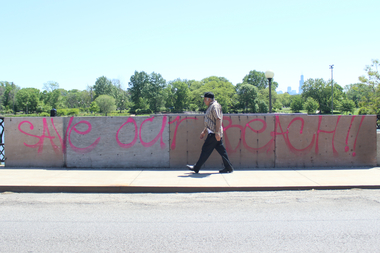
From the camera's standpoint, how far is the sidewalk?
596 cm

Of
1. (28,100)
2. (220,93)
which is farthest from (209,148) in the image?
(28,100)

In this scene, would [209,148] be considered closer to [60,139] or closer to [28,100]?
[60,139]

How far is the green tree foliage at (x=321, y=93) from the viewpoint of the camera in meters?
81.5

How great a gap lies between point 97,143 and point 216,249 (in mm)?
5457

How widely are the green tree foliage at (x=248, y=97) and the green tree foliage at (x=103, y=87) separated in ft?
182

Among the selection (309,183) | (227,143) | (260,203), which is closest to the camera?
(260,203)

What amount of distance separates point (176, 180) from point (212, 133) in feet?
4.64

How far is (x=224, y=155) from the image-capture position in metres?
7.09

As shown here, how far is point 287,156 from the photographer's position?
25.8 feet

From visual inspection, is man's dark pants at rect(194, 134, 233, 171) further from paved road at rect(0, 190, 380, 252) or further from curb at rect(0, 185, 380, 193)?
paved road at rect(0, 190, 380, 252)

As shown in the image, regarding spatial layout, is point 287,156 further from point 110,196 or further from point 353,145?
point 110,196

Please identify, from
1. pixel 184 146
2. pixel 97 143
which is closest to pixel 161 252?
pixel 184 146

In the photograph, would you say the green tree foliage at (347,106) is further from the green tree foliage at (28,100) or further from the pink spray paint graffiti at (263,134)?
the green tree foliage at (28,100)

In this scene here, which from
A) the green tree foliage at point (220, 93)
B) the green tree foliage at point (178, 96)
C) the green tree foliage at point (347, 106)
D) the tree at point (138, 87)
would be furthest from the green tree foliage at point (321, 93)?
the tree at point (138, 87)
